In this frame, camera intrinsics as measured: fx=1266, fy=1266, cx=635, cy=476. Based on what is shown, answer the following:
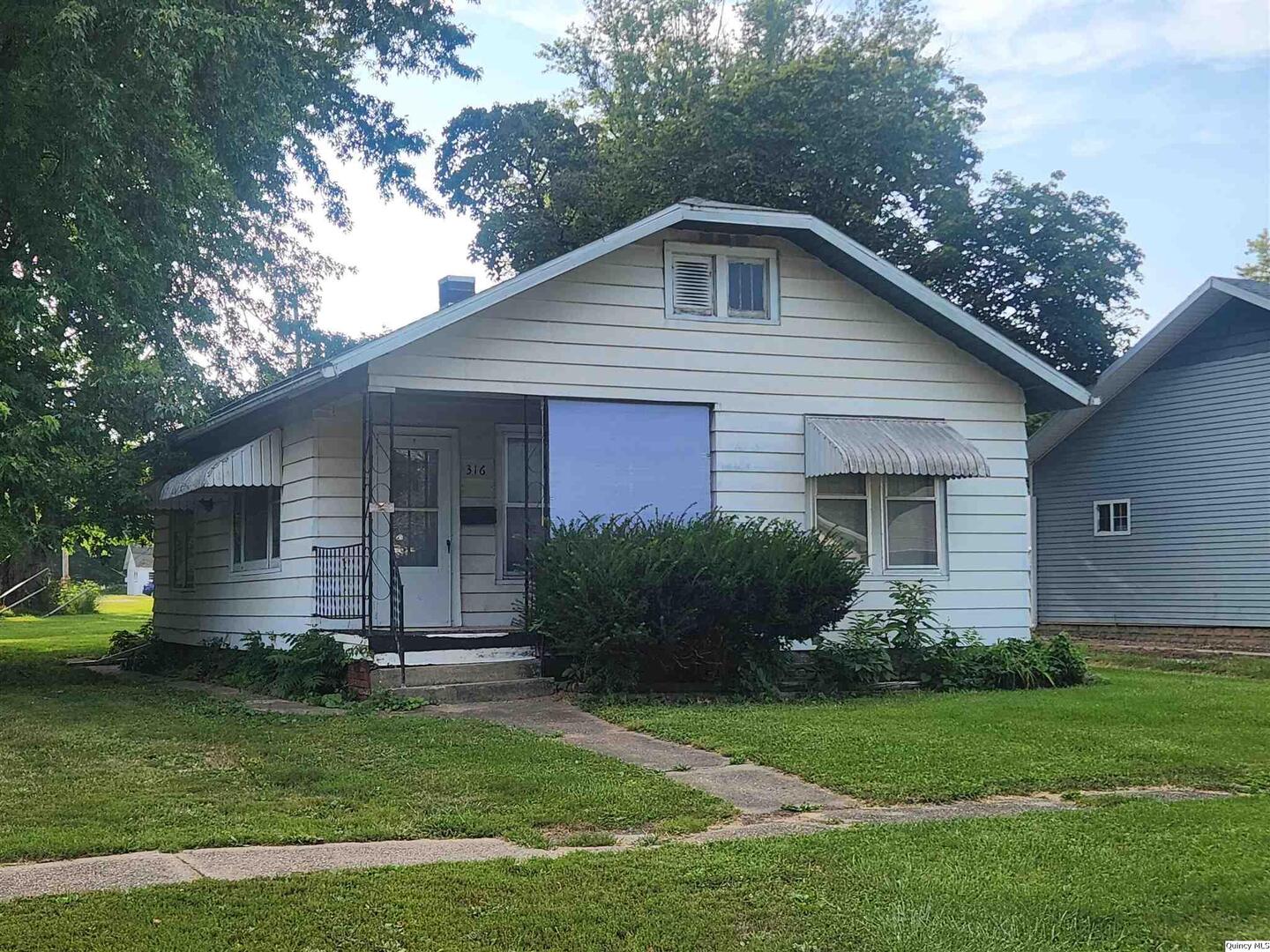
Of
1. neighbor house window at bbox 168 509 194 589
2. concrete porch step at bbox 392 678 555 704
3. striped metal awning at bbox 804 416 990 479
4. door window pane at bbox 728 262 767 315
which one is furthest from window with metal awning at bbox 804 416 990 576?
neighbor house window at bbox 168 509 194 589

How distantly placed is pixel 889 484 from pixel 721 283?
302 cm

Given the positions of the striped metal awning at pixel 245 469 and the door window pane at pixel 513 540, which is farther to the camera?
the door window pane at pixel 513 540

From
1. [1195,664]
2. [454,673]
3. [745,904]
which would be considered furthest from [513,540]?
[1195,664]

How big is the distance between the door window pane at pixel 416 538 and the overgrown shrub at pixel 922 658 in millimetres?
4514

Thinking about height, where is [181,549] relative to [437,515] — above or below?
below

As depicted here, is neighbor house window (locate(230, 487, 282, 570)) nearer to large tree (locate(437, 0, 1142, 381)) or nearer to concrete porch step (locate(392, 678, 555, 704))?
concrete porch step (locate(392, 678, 555, 704))

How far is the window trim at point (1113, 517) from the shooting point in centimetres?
2316

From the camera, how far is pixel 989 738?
937 cm

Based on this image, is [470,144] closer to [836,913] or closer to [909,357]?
[909,357]

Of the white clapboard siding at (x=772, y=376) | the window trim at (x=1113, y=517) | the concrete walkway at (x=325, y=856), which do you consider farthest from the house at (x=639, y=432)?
the window trim at (x=1113, y=517)

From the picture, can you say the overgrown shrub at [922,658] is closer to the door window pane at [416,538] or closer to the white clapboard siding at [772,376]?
the white clapboard siding at [772,376]

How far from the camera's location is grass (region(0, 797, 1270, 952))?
4684mm

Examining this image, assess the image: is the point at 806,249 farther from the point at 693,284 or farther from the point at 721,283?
the point at 693,284

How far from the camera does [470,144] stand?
3409 cm
